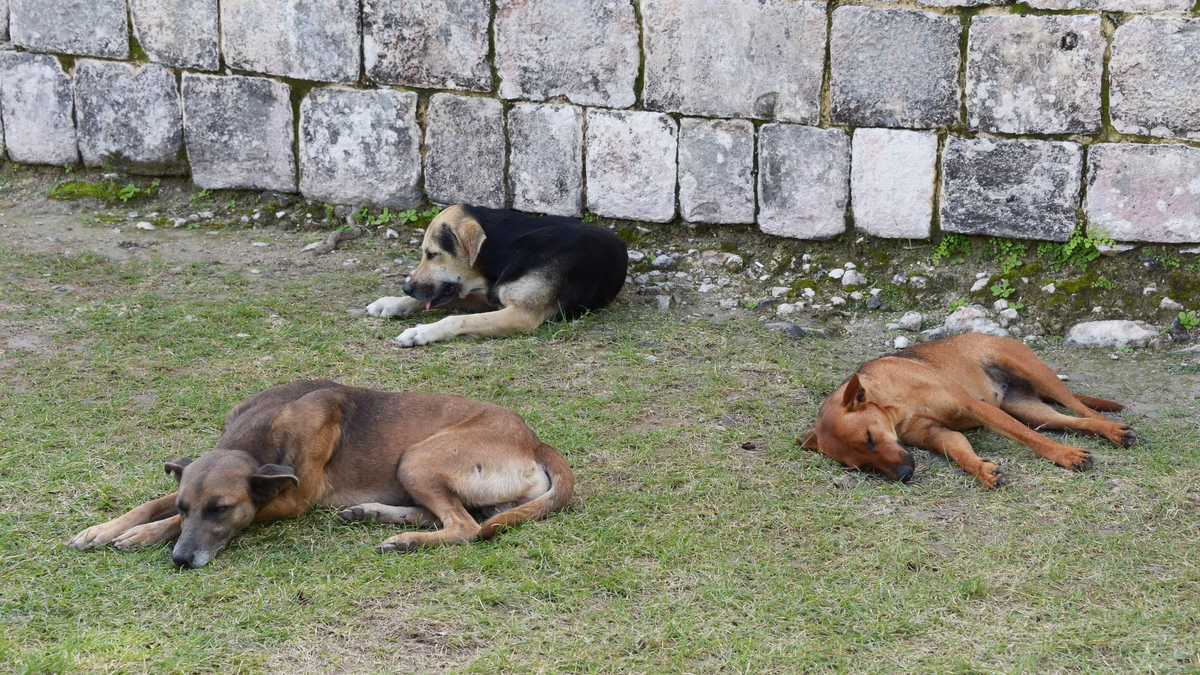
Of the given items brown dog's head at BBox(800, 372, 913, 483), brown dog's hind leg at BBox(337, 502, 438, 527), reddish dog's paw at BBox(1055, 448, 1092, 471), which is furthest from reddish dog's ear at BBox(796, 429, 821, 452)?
brown dog's hind leg at BBox(337, 502, 438, 527)

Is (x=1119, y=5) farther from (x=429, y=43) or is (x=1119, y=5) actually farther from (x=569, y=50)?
(x=429, y=43)

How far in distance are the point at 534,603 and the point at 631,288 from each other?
4338 mm

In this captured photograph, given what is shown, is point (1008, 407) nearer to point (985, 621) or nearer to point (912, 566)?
point (912, 566)

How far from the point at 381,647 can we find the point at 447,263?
4.13 m

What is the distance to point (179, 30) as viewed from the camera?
28.4ft

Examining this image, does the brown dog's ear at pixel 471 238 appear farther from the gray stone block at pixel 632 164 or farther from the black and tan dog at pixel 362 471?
the black and tan dog at pixel 362 471

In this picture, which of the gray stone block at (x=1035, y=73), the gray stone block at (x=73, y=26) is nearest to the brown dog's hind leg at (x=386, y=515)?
the gray stone block at (x=1035, y=73)

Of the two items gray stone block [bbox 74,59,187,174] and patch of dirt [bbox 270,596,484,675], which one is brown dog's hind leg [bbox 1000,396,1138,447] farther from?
gray stone block [bbox 74,59,187,174]

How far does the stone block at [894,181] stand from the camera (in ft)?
23.4

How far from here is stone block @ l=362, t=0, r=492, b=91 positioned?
806 cm

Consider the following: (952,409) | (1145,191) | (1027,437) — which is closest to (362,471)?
(952,409)

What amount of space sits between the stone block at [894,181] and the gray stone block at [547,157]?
203 centimetres

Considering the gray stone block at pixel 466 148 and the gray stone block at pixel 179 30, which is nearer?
the gray stone block at pixel 466 148

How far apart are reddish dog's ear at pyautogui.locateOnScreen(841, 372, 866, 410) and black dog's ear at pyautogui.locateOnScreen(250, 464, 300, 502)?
236 centimetres
